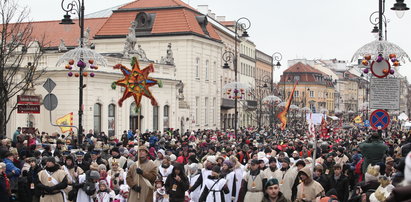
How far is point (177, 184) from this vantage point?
14.2 m

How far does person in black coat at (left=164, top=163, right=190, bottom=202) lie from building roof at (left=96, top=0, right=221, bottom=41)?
1809 inches

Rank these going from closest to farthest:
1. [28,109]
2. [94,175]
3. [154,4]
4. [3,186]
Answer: [3,186]
[94,175]
[28,109]
[154,4]

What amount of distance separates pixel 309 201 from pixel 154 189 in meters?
3.69

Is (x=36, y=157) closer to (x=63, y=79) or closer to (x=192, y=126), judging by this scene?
(x=63, y=79)

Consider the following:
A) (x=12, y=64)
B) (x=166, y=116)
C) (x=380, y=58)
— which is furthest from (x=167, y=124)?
(x=380, y=58)

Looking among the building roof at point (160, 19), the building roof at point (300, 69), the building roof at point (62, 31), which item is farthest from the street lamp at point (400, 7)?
the building roof at point (300, 69)

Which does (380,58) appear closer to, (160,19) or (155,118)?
(155,118)

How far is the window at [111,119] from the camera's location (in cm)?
4431

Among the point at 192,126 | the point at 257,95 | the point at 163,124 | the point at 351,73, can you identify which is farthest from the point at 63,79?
the point at 351,73

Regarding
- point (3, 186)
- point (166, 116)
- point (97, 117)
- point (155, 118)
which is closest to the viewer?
point (3, 186)

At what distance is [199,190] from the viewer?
1483 centimetres

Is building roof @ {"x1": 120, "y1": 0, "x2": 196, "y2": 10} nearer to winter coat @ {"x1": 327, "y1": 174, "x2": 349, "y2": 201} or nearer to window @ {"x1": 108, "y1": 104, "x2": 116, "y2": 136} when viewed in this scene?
window @ {"x1": 108, "y1": 104, "x2": 116, "y2": 136}

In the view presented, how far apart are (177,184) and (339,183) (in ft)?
10.3

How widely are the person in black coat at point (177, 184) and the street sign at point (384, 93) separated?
5.04m
